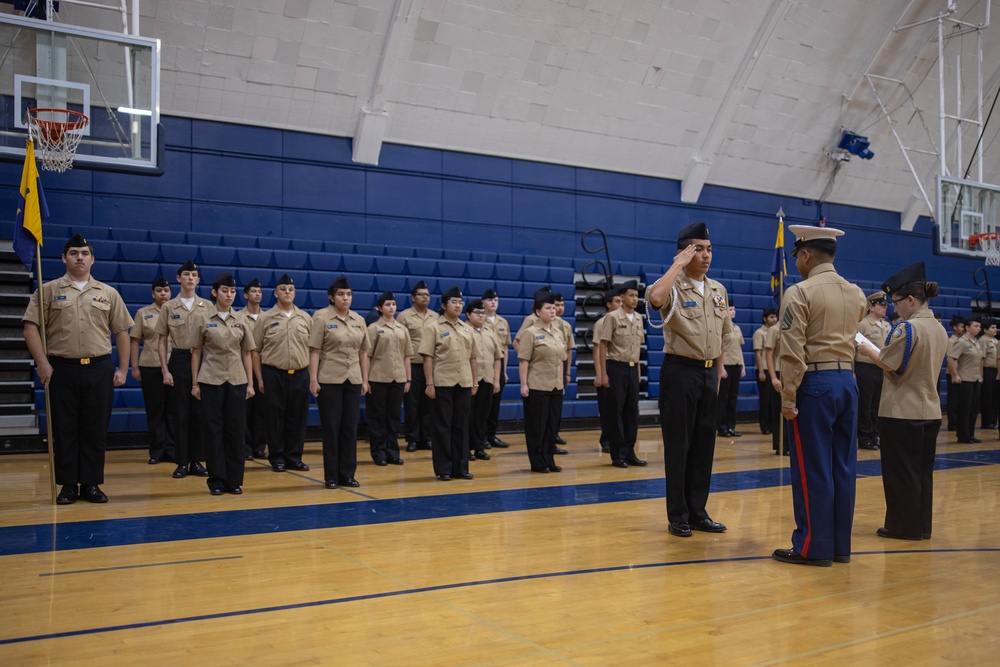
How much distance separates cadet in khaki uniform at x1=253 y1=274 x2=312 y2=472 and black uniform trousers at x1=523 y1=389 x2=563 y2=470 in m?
2.01

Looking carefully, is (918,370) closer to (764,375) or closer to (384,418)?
(384,418)

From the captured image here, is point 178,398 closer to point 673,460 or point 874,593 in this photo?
point 673,460

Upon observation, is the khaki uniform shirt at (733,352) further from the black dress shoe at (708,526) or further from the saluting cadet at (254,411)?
the black dress shoe at (708,526)

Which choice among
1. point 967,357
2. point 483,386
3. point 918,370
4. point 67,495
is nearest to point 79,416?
point 67,495

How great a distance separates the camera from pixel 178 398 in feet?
24.3

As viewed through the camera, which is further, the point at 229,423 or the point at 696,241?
the point at 229,423

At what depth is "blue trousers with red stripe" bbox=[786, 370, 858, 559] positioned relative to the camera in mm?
4145

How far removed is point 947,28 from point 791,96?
3328 millimetres

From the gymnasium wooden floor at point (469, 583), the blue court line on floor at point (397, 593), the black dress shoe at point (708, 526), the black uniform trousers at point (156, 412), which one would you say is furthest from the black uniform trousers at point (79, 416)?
the black dress shoe at point (708, 526)

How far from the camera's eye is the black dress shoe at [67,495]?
5.77m

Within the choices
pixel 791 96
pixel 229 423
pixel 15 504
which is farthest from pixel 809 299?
pixel 791 96

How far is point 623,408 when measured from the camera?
27.0 feet

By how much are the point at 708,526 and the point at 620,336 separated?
354 centimetres

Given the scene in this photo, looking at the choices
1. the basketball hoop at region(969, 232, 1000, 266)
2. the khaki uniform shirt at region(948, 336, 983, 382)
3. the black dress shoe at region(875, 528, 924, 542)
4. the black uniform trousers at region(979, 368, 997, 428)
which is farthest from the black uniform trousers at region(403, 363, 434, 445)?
the basketball hoop at region(969, 232, 1000, 266)
